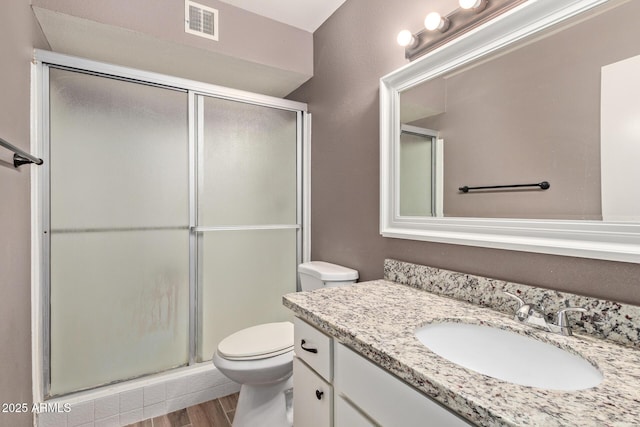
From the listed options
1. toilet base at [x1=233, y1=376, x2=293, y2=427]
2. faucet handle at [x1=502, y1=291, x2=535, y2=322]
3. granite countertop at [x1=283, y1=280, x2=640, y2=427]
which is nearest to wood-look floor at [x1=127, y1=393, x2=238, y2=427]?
toilet base at [x1=233, y1=376, x2=293, y2=427]

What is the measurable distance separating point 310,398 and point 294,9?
6.98ft

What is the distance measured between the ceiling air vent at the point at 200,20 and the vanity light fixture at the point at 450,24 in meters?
1.13

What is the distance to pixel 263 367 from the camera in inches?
57.2

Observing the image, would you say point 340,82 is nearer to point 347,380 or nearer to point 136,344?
point 347,380

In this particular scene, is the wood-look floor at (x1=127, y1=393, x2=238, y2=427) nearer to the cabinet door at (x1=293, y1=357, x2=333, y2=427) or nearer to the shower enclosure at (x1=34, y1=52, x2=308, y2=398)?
the shower enclosure at (x1=34, y1=52, x2=308, y2=398)

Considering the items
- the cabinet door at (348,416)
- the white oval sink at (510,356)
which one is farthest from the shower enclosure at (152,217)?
the white oval sink at (510,356)

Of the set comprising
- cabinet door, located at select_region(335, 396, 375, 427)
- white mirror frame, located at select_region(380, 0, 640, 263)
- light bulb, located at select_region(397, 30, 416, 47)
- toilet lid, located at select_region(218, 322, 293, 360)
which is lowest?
toilet lid, located at select_region(218, 322, 293, 360)

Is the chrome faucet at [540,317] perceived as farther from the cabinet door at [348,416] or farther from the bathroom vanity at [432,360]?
the cabinet door at [348,416]

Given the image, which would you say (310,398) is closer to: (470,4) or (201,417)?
(201,417)

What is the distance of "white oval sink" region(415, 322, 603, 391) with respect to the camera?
744 mm

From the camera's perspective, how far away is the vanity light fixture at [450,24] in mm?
1084

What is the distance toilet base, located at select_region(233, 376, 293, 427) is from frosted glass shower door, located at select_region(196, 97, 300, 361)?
524 mm

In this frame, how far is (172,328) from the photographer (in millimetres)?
1861

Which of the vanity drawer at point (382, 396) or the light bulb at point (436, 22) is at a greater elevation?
the light bulb at point (436, 22)
